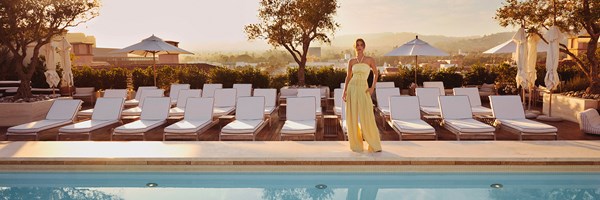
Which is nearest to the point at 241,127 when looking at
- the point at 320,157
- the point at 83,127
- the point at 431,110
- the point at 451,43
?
the point at 320,157

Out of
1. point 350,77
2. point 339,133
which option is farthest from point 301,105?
point 350,77

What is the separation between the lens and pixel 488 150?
6.00 m

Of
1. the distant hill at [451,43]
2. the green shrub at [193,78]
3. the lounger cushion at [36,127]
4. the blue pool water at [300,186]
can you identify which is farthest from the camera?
the distant hill at [451,43]

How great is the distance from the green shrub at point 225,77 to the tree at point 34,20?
479 cm

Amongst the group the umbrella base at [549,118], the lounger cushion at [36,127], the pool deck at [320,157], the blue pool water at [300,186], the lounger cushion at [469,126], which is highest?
the lounger cushion at [469,126]

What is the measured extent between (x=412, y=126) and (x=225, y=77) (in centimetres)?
913

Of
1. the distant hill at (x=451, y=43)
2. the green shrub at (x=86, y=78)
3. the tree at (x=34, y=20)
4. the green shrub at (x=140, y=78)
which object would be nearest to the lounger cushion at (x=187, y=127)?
the tree at (x=34, y=20)

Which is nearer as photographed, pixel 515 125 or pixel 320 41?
pixel 515 125

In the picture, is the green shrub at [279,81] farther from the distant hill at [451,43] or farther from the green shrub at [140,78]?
the distant hill at [451,43]

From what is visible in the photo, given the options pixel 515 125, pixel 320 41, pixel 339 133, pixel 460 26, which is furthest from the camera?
pixel 460 26

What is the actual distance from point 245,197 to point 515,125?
4478mm

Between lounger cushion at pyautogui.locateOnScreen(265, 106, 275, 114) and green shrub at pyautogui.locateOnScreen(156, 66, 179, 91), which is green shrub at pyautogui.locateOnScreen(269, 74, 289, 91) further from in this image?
lounger cushion at pyautogui.locateOnScreen(265, 106, 275, 114)

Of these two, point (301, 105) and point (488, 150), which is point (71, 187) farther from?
point (488, 150)

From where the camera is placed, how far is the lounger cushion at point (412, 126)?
6.76 meters
